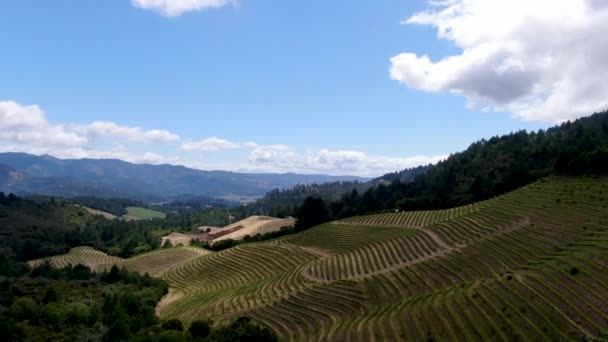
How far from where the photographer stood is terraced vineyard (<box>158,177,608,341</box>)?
34.5 m

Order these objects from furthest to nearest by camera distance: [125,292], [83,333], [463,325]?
1. [125,292]
2. [83,333]
3. [463,325]

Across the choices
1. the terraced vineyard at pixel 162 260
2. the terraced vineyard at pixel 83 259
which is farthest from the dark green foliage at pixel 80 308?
the terraced vineyard at pixel 83 259

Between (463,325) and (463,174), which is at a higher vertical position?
(463,174)

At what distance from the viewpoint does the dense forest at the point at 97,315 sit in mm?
43625

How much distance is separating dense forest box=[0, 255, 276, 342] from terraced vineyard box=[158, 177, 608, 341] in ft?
16.5

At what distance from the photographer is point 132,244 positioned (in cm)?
17562

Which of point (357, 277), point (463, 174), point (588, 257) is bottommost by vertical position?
point (357, 277)

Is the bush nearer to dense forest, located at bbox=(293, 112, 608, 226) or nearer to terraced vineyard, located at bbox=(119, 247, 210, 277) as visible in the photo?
dense forest, located at bbox=(293, 112, 608, 226)

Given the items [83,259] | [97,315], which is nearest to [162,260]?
[83,259]

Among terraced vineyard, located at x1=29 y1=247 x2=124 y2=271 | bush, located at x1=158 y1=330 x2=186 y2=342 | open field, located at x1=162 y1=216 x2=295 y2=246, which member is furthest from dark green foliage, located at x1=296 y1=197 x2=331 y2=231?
bush, located at x1=158 y1=330 x2=186 y2=342

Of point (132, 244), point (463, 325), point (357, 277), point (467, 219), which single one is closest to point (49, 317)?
point (357, 277)

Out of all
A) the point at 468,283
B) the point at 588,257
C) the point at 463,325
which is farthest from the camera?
the point at 468,283

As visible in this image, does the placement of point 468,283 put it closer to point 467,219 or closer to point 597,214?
point 597,214

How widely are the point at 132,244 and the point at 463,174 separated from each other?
4814 inches
